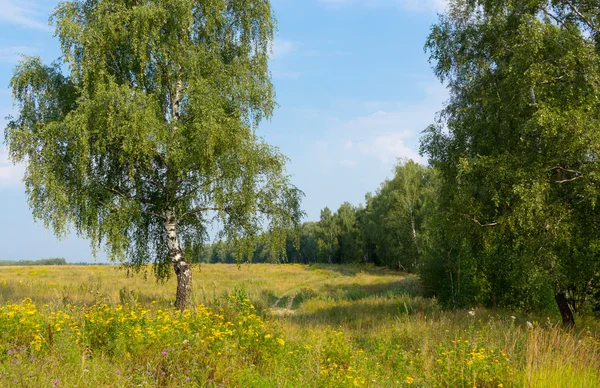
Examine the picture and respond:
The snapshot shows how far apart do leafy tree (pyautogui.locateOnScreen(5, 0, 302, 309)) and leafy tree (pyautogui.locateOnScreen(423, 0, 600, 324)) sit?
5823 mm

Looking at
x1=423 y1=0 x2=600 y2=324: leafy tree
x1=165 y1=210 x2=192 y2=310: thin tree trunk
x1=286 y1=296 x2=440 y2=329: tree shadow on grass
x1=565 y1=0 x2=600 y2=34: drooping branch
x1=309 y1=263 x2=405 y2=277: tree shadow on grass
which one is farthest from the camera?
x1=309 y1=263 x2=405 y2=277: tree shadow on grass

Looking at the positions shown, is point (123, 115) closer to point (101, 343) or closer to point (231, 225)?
point (231, 225)

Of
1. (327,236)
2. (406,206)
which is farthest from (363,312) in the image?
(327,236)

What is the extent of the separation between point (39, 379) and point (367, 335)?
9.17 m

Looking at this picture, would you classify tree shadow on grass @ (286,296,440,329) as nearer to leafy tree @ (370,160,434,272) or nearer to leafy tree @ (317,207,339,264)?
leafy tree @ (370,160,434,272)

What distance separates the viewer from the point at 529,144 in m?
12.1

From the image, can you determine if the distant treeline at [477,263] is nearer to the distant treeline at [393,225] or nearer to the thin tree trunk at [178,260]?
the thin tree trunk at [178,260]

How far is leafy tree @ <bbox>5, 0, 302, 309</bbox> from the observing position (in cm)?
1266

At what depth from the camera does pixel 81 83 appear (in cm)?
1409

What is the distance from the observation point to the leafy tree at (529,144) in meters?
10.9

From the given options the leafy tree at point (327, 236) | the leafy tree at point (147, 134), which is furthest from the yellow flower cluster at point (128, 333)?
the leafy tree at point (327, 236)

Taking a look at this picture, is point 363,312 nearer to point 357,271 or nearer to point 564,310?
point 564,310

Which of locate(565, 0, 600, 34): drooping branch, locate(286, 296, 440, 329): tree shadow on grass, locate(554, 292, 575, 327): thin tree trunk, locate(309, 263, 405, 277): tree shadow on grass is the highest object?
locate(565, 0, 600, 34): drooping branch

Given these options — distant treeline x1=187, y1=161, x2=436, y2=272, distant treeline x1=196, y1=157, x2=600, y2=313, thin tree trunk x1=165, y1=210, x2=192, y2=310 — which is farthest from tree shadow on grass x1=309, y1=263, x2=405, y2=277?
thin tree trunk x1=165, y1=210, x2=192, y2=310
